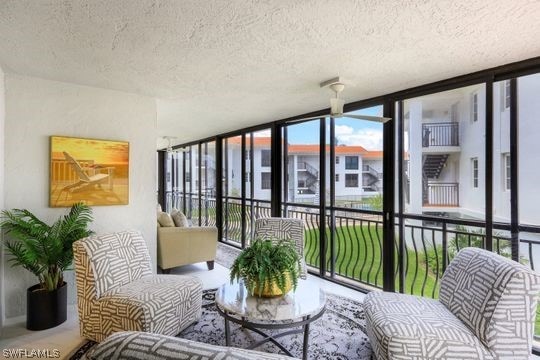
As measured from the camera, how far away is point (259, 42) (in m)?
2.10

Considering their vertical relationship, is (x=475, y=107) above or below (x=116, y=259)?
above

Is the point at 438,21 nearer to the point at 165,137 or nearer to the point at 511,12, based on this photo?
the point at 511,12

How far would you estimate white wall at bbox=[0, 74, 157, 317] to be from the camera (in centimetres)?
278

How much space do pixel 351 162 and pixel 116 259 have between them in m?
3.01

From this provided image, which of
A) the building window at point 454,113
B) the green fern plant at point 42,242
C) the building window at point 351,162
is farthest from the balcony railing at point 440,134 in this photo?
the green fern plant at point 42,242

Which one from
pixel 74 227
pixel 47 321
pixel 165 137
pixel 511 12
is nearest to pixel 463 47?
pixel 511 12

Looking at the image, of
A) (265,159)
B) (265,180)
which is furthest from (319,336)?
(265,159)

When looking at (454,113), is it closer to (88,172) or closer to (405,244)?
(405,244)

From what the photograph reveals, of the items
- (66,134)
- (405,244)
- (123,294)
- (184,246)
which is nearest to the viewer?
(123,294)

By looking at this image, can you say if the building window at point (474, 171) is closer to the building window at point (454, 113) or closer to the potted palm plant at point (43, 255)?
the building window at point (454, 113)

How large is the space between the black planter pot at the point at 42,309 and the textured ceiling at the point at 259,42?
6.50 ft

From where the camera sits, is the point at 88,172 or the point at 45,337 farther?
the point at 88,172

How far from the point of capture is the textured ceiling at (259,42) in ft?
5.53

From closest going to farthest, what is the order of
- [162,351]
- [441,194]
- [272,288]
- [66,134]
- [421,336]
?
1. [162,351]
2. [421,336]
3. [272,288]
4. [66,134]
5. [441,194]
